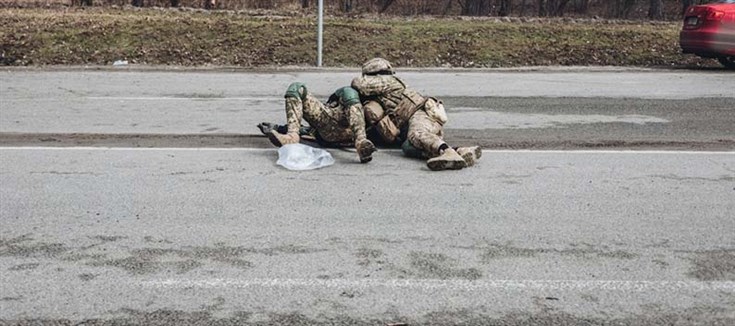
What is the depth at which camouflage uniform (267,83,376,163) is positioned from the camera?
778cm

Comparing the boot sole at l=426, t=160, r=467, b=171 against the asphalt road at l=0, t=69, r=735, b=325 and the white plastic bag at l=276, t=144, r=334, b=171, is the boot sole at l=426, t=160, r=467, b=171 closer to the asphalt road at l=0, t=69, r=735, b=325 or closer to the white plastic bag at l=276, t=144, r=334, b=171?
the asphalt road at l=0, t=69, r=735, b=325

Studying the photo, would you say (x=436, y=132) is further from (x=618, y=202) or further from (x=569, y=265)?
(x=569, y=265)

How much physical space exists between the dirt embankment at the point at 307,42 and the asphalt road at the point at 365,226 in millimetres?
7717

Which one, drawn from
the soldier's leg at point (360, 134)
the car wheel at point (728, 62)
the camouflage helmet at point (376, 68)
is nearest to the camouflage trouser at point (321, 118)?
the soldier's leg at point (360, 134)

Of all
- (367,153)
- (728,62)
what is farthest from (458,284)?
(728,62)

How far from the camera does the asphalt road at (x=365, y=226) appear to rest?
14.1 feet

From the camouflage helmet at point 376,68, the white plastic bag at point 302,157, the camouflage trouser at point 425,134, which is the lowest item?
the white plastic bag at point 302,157

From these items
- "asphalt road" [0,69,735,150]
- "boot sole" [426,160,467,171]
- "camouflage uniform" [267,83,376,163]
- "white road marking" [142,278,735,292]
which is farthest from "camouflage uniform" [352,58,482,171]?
"white road marking" [142,278,735,292]

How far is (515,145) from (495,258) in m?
3.83

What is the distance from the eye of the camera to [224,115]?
10.8 meters

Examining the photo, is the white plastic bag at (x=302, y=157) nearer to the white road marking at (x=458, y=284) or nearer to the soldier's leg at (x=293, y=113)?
the soldier's leg at (x=293, y=113)

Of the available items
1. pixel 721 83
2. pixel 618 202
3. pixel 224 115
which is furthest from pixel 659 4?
pixel 618 202

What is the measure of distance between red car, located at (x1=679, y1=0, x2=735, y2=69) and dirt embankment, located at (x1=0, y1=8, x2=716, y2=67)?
1412 mm

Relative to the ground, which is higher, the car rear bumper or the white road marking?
the car rear bumper
